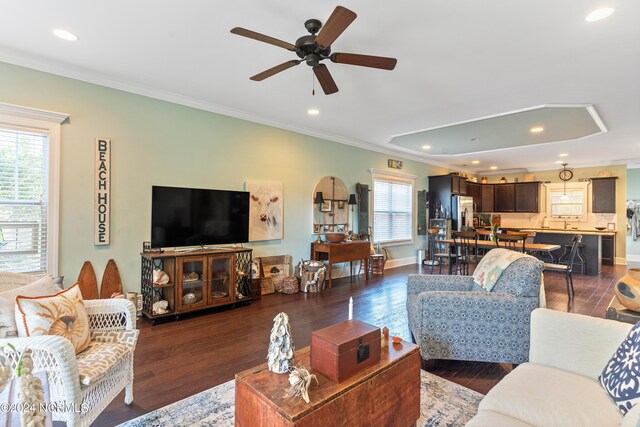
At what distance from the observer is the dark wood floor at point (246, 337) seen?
2.25 meters

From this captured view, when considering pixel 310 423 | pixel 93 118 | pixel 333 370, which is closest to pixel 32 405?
pixel 310 423

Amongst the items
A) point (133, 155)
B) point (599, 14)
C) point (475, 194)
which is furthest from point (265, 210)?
point (475, 194)

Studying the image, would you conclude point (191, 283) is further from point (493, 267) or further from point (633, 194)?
point (633, 194)

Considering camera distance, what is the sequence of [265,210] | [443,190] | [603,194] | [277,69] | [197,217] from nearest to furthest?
→ [277,69], [197,217], [265,210], [443,190], [603,194]

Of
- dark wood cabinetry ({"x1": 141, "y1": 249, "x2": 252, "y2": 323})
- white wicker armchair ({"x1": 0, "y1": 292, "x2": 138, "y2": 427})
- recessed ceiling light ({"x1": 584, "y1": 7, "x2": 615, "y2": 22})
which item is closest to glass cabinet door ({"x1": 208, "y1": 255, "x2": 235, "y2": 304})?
dark wood cabinetry ({"x1": 141, "y1": 249, "x2": 252, "y2": 323})

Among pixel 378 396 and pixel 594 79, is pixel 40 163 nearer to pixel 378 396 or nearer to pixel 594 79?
pixel 378 396

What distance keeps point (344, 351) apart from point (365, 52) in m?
2.60

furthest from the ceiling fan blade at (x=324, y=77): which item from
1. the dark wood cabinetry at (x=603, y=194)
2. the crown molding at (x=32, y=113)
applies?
the dark wood cabinetry at (x=603, y=194)

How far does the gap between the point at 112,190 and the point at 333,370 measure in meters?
3.36

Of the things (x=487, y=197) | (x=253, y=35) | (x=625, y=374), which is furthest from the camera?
(x=487, y=197)

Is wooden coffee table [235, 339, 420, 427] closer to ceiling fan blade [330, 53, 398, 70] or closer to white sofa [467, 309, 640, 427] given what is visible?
white sofa [467, 309, 640, 427]

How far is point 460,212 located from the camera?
809cm

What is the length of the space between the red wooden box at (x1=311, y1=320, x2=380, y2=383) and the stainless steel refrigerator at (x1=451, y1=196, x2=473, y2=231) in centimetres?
714

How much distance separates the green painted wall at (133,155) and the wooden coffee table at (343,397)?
2.92m
